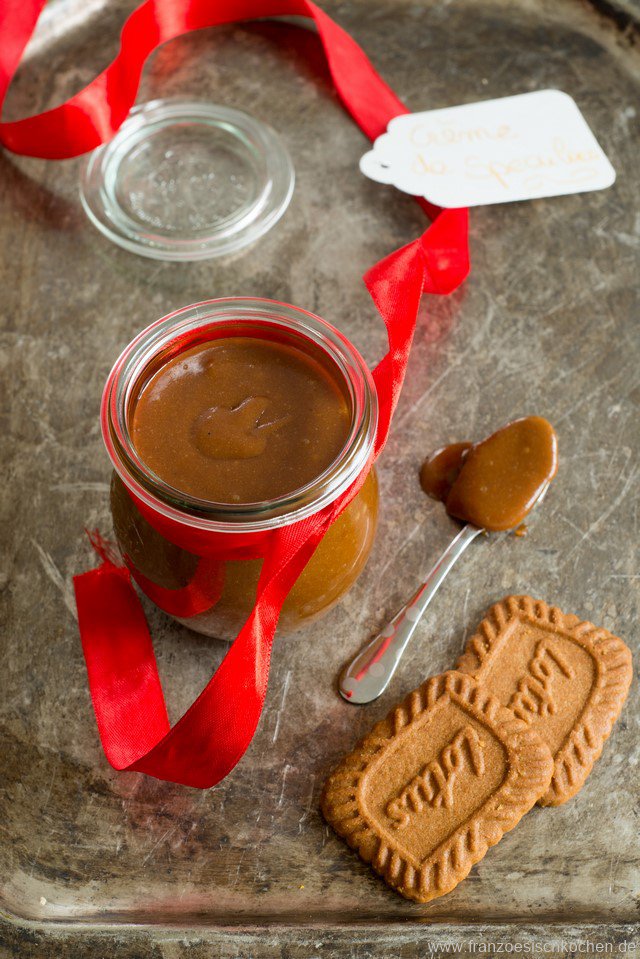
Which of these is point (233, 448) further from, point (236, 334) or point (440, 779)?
point (440, 779)

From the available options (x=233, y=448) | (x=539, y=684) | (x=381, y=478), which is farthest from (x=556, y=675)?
(x=233, y=448)

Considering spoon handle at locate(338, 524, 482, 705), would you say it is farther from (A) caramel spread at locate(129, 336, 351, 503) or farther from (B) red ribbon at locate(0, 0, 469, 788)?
(A) caramel spread at locate(129, 336, 351, 503)

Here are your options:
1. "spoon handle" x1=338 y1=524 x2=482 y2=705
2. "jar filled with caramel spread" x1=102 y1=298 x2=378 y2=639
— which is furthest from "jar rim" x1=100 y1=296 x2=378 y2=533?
"spoon handle" x1=338 y1=524 x2=482 y2=705

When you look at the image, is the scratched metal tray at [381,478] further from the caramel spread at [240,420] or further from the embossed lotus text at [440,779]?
the caramel spread at [240,420]

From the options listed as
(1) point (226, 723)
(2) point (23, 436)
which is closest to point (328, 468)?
(1) point (226, 723)

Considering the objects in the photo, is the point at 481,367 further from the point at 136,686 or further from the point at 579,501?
the point at 136,686

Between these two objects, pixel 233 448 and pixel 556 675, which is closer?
pixel 233 448

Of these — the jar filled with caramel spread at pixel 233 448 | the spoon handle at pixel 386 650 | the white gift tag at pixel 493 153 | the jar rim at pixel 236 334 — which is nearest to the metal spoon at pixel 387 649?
the spoon handle at pixel 386 650
